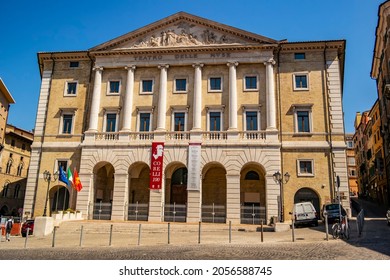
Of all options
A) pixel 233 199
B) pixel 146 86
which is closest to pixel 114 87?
pixel 146 86

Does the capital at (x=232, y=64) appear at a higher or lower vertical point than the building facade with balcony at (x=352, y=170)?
higher

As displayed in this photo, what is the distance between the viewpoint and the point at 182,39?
110 ft

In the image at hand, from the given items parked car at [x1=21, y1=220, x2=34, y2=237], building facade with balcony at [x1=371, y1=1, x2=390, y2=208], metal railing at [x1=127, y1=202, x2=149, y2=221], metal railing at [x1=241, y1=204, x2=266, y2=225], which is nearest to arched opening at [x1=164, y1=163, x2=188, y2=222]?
metal railing at [x1=127, y1=202, x2=149, y2=221]

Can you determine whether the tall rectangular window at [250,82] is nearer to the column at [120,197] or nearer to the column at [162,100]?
the column at [162,100]

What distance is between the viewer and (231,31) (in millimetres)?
32719

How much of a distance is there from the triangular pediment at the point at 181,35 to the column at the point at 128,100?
8.29 ft

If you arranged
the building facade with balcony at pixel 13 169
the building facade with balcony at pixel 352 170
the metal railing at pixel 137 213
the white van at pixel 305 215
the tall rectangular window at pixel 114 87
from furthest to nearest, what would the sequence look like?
the building facade with balcony at pixel 352 170 < the building facade with balcony at pixel 13 169 < the tall rectangular window at pixel 114 87 < the metal railing at pixel 137 213 < the white van at pixel 305 215

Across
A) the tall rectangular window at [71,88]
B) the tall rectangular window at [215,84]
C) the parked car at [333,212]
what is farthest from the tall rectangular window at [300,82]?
the tall rectangular window at [71,88]

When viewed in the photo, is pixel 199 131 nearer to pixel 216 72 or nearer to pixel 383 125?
pixel 216 72

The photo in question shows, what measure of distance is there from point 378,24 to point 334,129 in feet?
47.4

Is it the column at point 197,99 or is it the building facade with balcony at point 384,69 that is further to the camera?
the building facade with balcony at point 384,69

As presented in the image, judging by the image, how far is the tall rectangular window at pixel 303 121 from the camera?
31.2 m
